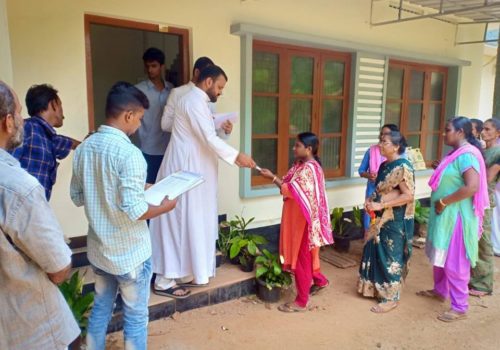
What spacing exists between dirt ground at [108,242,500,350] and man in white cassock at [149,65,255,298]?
339mm

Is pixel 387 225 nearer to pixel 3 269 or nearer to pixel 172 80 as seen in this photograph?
pixel 172 80

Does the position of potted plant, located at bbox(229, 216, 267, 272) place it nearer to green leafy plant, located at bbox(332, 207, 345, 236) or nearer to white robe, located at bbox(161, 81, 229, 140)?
white robe, located at bbox(161, 81, 229, 140)

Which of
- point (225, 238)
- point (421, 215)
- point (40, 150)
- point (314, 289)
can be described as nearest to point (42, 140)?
point (40, 150)

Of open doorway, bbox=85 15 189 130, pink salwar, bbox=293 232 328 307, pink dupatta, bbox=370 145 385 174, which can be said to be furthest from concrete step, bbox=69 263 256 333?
open doorway, bbox=85 15 189 130

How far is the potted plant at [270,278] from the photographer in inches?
131

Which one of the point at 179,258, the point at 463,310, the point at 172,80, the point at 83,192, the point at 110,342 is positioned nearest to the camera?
the point at 83,192

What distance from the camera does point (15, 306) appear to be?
1292mm

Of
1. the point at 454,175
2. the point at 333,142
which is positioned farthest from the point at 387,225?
the point at 333,142

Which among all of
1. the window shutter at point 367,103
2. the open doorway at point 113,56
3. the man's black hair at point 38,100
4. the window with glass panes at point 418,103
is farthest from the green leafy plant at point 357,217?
A: the man's black hair at point 38,100

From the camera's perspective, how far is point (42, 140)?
7.21ft

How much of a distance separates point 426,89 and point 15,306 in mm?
6030

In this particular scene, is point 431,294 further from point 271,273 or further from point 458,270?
point 271,273

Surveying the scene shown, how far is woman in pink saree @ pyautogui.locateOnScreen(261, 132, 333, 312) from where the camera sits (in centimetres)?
301

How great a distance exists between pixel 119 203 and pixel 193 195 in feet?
3.56
